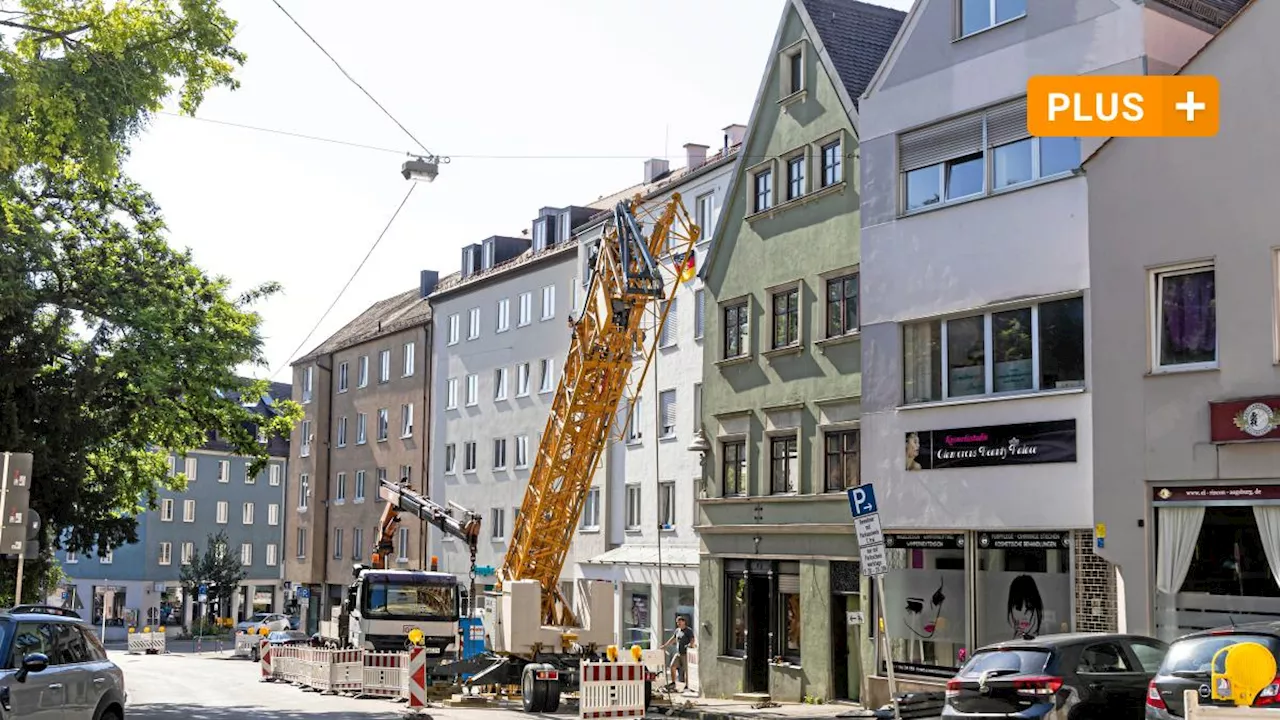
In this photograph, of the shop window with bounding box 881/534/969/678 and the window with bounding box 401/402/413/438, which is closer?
the shop window with bounding box 881/534/969/678

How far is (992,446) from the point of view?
23625 millimetres

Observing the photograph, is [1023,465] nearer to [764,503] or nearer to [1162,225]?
[1162,225]

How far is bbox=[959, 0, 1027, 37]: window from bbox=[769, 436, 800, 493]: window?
351 inches

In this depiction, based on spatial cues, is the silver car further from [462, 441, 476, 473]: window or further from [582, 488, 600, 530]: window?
[462, 441, 476, 473]: window

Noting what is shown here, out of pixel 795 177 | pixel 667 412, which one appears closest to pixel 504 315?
pixel 667 412

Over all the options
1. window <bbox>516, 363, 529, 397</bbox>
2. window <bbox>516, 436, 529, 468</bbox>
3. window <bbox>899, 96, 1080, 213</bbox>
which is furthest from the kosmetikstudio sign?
window <bbox>516, 363, 529, 397</bbox>

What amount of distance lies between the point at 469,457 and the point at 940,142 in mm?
35032

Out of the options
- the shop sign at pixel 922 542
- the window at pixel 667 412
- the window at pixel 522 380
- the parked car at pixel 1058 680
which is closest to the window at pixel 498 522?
the window at pixel 522 380

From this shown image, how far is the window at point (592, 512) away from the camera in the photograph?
158 feet

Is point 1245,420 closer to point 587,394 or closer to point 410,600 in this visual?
point 587,394

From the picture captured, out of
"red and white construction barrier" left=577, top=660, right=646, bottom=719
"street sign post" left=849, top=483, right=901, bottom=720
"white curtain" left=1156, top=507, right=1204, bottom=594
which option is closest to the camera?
"street sign post" left=849, top=483, right=901, bottom=720

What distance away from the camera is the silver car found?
13844 mm

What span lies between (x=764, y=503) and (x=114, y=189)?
15949mm

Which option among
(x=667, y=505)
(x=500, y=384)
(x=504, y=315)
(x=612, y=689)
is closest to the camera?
(x=612, y=689)
